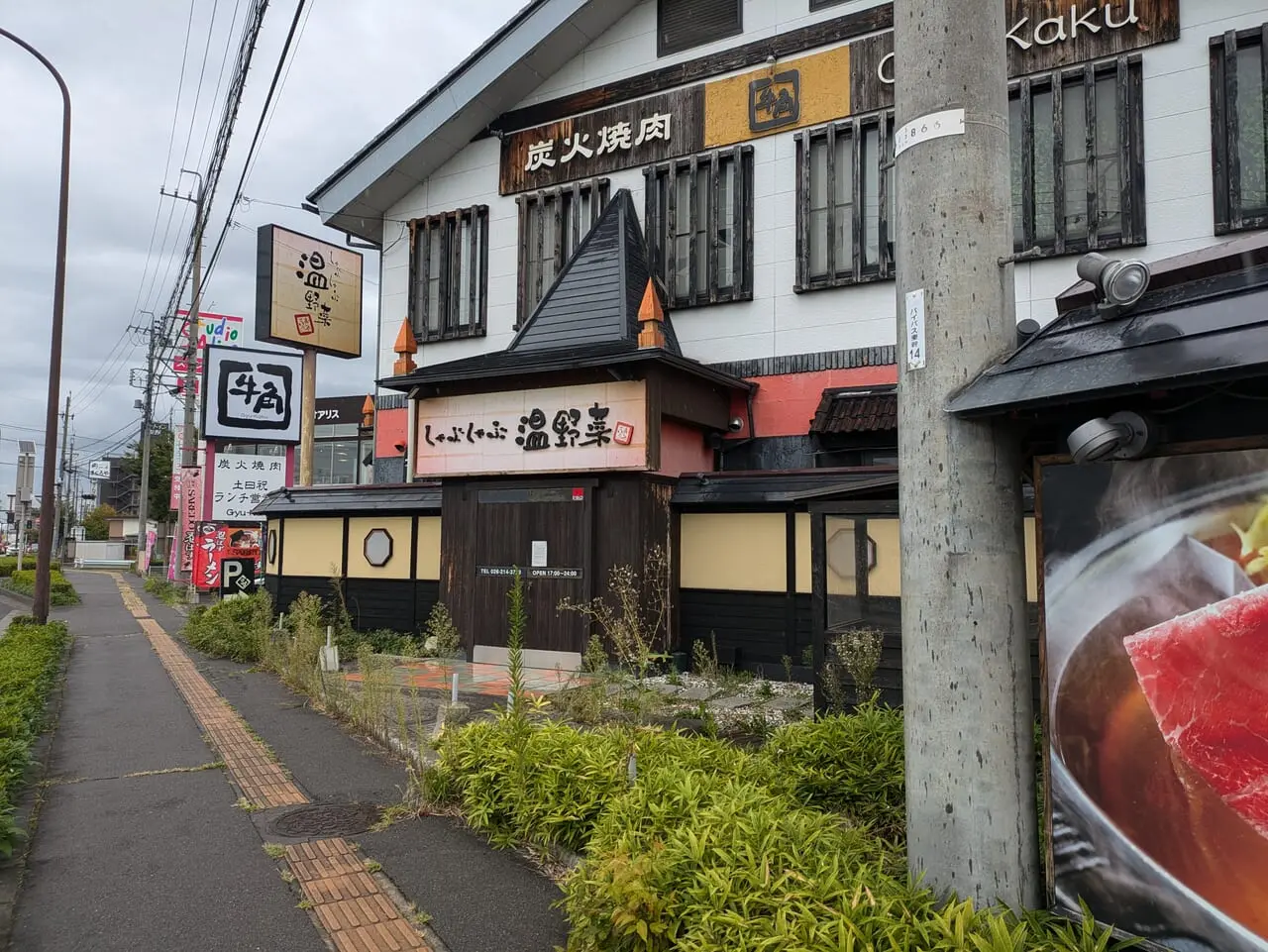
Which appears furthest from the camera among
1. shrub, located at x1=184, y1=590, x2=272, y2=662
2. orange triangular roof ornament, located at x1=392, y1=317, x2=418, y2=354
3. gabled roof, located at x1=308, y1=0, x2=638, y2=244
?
gabled roof, located at x1=308, y1=0, x2=638, y2=244

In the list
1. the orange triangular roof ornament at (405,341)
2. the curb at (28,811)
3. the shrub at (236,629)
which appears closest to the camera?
the curb at (28,811)

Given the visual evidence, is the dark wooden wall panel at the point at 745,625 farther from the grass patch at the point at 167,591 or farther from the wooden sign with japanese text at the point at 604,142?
the grass patch at the point at 167,591

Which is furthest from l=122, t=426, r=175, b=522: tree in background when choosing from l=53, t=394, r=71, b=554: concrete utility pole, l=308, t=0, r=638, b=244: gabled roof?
l=308, t=0, r=638, b=244: gabled roof

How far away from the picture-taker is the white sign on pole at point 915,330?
3.49 m

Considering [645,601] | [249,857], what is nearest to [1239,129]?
[645,601]

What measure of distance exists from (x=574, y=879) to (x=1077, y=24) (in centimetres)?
1252

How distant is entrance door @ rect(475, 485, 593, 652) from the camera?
12.5 metres

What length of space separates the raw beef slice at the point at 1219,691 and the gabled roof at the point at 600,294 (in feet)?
33.5

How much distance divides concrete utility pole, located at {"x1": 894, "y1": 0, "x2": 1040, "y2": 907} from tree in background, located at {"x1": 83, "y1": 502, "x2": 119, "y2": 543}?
80856 millimetres

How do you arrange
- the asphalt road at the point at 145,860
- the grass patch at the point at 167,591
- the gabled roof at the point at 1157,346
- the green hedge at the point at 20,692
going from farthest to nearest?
the grass patch at the point at 167,591
the green hedge at the point at 20,692
the asphalt road at the point at 145,860
the gabled roof at the point at 1157,346

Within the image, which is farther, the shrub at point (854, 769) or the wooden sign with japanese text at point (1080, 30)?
the wooden sign with japanese text at point (1080, 30)

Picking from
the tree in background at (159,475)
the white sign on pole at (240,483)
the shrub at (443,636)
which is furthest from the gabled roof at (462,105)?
the tree in background at (159,475)

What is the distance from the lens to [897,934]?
3062 mm

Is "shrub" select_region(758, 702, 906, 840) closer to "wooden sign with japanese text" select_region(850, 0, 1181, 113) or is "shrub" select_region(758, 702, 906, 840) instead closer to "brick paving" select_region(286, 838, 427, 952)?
"brick paving" select_region(286, 838, 427, 952)
